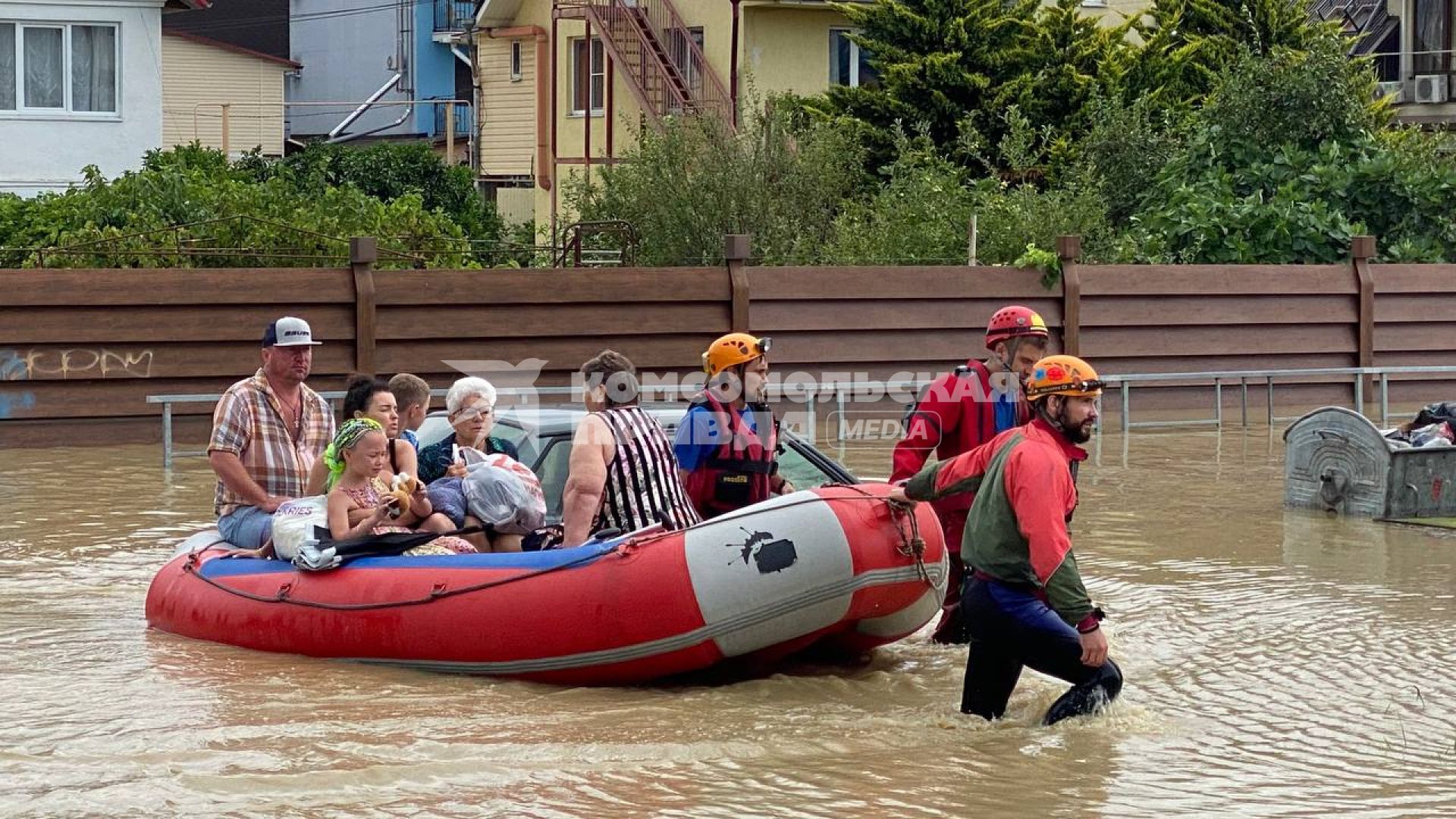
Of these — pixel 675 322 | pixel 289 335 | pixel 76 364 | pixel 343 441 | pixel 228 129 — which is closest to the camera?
pixel 343 441

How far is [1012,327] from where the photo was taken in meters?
8.50

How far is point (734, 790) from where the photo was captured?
6645 mm

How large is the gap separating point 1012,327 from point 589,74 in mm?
24012

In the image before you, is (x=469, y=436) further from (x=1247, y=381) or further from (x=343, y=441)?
(x=1247, y=381)

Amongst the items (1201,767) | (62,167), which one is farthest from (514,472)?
(62,167)

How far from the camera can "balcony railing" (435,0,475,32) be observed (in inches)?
1759

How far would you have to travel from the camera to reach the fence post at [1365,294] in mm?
21156

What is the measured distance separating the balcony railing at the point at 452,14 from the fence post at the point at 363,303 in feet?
90.7

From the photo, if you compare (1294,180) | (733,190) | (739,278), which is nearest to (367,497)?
(739,278)

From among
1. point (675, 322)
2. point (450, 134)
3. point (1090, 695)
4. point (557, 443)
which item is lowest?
point (1090, 695)

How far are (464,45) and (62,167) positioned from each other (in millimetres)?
16131

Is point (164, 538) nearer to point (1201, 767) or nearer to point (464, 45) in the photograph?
point (1201, 767)

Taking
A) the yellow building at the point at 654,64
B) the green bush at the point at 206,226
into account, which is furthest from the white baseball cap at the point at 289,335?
the yellow building at the point at 654,64

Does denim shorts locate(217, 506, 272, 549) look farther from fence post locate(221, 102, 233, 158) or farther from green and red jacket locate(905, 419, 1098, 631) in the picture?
fence post locate(221, 102, 233, 158)
